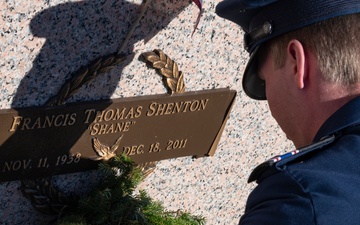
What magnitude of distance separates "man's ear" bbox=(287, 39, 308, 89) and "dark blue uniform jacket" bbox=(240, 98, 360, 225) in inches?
6.0

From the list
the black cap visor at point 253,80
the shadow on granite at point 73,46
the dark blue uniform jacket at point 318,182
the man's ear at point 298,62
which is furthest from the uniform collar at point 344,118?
the shadow on granite at point 73,46

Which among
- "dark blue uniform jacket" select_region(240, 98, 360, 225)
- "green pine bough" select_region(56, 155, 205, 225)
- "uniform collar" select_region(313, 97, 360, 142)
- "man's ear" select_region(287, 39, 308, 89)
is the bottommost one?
"green pine bough" select_region(56, 155, 205, 225)

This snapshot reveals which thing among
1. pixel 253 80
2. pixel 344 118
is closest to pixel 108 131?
pixel 253 80

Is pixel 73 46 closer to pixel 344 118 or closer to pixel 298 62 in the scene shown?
pixel 298 62

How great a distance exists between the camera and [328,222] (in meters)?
1.94

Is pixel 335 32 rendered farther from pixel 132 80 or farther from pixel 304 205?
pixel 132 80

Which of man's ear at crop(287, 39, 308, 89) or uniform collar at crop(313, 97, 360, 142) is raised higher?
man's ear at crop(287, 39, 308, 89)

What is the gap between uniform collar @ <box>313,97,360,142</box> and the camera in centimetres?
220

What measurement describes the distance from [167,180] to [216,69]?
66cm

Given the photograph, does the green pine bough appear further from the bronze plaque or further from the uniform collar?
the uniform collar

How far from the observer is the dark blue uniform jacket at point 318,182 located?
1.95m

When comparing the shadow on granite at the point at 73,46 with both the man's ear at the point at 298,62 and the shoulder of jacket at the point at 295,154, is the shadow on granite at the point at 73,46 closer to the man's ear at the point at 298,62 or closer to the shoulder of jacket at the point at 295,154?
the man's ear at the point at 298,62

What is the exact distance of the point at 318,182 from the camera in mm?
2002

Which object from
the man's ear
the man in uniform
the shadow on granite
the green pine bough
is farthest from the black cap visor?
the green pine bough
